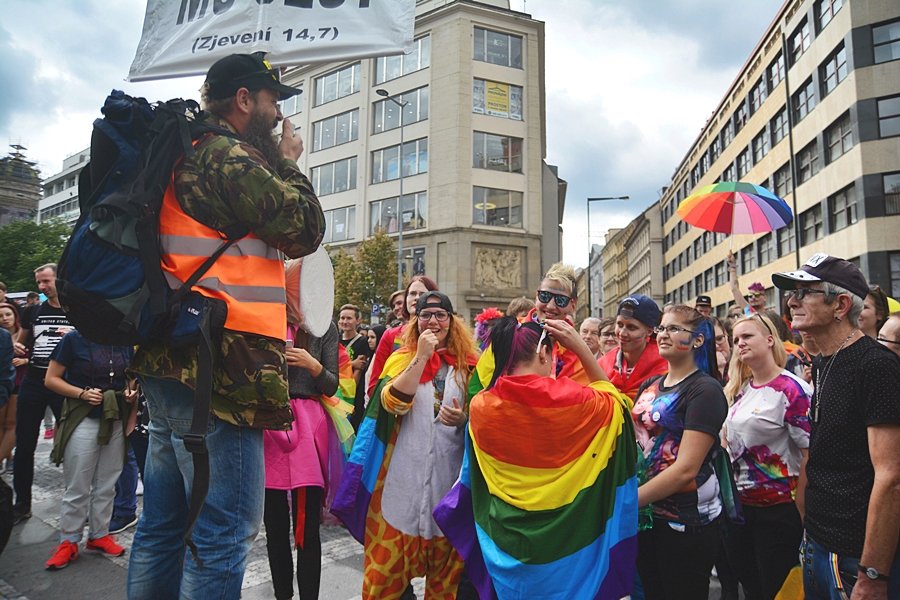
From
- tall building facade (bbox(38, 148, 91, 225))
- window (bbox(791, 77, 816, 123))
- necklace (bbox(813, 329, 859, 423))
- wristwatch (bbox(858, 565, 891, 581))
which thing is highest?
tall building facade (bbox(38, 148, 91, 225))

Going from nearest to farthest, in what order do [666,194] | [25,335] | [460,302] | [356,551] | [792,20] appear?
[356,551] → [25,335] → [792,20] → [460,302] → [666,194]

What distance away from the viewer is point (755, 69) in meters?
37.2

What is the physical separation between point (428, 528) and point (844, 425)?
217 cm

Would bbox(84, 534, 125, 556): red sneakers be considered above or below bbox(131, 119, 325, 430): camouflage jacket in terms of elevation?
below

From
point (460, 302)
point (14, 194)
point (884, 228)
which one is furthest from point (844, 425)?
point (14, 194)

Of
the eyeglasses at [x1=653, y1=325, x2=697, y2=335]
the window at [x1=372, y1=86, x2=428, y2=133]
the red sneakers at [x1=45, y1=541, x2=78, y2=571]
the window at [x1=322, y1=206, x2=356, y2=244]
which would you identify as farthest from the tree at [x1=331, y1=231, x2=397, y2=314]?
the eyeglasses at [x1=653, y1=325, x2=697, y2=335]

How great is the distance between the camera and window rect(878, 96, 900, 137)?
23.6 meters

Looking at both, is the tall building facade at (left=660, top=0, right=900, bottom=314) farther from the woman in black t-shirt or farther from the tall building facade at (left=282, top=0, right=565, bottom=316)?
the woman in black t-shirt

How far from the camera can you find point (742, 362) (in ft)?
13.1

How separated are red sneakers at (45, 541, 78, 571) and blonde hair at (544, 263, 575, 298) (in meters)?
4.08

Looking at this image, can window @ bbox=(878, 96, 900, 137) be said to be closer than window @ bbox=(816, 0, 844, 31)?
Yes

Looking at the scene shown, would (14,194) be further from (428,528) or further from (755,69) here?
(428,528)

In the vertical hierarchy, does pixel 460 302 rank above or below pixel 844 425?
above

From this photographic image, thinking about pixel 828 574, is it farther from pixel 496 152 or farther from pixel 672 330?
pixel 496 152
